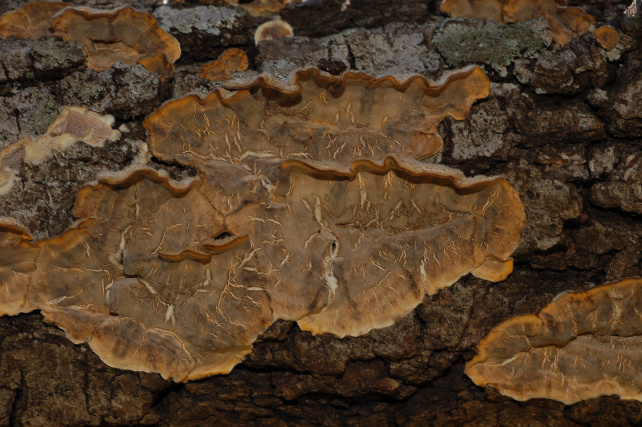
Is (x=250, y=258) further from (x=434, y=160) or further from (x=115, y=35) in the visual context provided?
(x=115, y=35)

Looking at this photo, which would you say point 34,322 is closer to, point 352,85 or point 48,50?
point 48,50

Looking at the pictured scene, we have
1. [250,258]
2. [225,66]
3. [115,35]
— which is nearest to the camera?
[250,258]

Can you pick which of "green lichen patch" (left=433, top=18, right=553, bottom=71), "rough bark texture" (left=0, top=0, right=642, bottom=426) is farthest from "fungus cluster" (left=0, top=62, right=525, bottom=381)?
"green lichen patch" (left=433, top=18, right=553, bottom=71)

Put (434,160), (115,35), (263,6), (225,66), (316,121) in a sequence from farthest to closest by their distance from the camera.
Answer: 1. (263,6)
2. (225,66)
3. (115,35)
4. (434,160)
5. (316,121)

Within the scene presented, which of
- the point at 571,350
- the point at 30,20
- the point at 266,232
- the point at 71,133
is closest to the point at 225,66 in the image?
the point at 71,133

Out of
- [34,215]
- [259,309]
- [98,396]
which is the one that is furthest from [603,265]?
[34,215]

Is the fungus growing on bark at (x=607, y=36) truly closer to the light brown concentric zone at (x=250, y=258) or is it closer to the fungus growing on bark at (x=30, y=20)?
the light brown concentric zone at (x=250, y=258)

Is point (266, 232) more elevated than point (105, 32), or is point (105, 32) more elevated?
point (105, 32)
